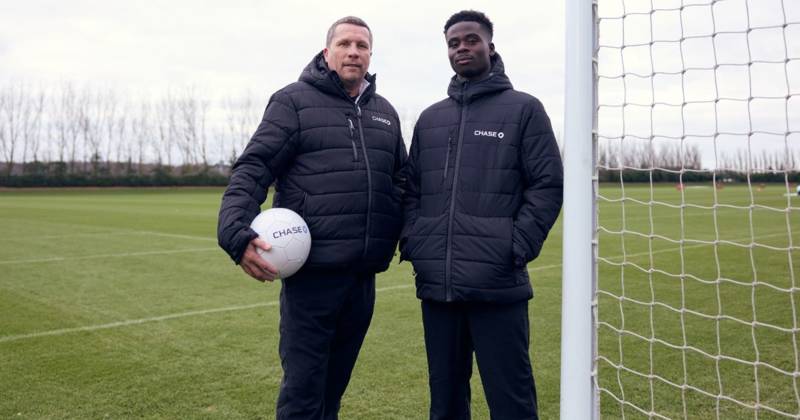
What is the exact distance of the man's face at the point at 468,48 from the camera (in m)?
2.88

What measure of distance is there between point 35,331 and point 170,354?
1.68m

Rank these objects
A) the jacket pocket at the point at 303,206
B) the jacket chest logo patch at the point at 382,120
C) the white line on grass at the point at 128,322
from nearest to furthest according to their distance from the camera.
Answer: the jacket pocket at the point at 303,206
the jacket chest logo patch at the point at 382,120
the white line on grass at the point at 128,322

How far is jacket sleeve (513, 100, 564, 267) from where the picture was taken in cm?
277

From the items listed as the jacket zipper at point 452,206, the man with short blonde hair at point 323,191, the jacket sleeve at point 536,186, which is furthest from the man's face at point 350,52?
the jacket sleeve at point 536,186

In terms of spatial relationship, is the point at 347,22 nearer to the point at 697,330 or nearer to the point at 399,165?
the point at 399,165

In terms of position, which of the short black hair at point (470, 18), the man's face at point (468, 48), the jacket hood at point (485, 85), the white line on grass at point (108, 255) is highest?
the short black hair at point (470, 18)

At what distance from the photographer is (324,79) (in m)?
3.12

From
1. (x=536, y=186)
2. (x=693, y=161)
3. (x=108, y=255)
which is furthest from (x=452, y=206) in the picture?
(x=108, y=255)

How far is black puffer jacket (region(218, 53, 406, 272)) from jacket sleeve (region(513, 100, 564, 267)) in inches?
27.5

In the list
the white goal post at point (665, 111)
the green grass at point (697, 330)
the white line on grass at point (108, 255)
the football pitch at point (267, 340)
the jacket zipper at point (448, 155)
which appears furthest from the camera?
the white line on grass at point (108, 255)

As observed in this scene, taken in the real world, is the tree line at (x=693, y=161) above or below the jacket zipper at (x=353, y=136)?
below

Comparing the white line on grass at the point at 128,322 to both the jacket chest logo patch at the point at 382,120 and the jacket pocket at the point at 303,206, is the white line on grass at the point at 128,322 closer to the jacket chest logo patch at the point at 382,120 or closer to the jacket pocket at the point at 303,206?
the jacket pocket at the point at 303,206

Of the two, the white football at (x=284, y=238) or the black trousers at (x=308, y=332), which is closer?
the white football at (x=284, y=238)

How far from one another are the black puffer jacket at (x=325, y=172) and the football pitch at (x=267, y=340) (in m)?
1.15
